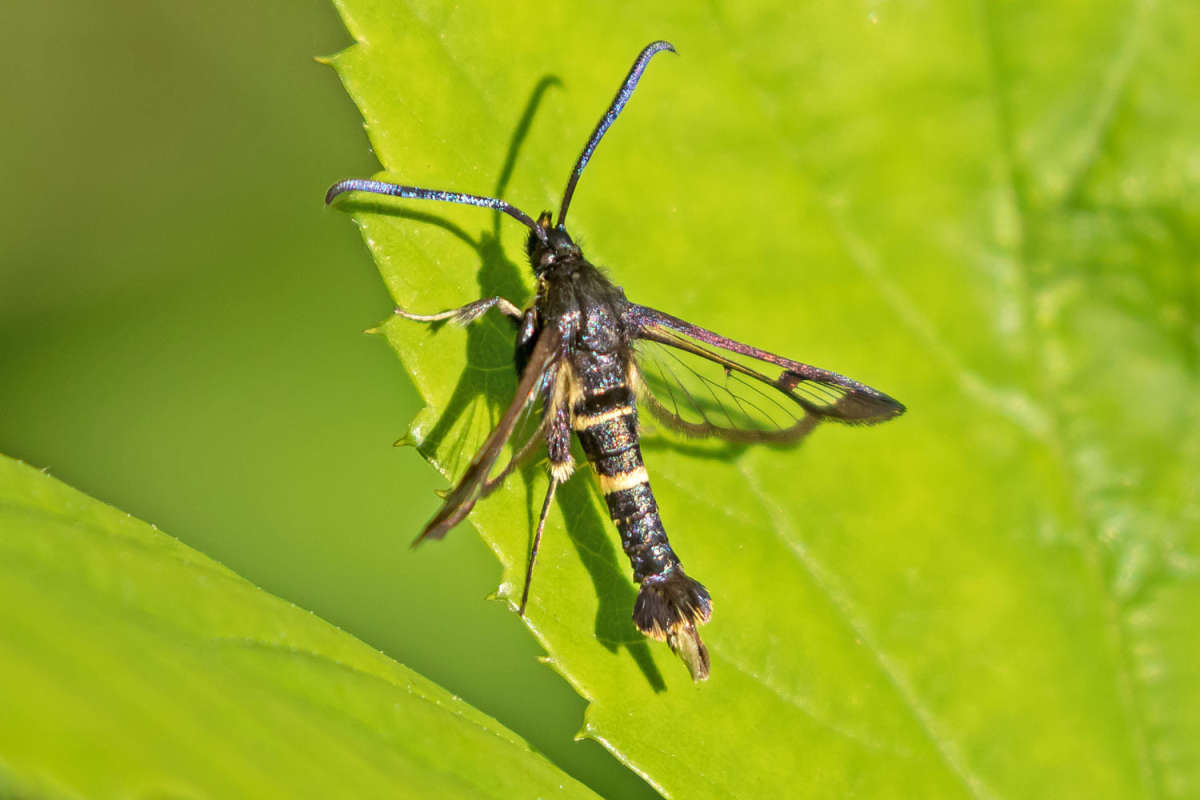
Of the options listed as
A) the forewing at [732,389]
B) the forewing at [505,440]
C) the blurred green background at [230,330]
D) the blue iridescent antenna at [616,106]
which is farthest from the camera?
the blurred green background at [230,330]

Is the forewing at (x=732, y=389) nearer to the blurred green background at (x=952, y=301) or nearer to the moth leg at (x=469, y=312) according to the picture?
the blurred green background at (x=952, y=301)

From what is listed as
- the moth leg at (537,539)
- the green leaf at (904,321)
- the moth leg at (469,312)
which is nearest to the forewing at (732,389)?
the green leaf at (904,321)

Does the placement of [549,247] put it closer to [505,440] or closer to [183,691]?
[505,440]

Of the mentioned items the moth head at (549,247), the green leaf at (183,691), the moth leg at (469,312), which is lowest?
the green leaf at (183,691)

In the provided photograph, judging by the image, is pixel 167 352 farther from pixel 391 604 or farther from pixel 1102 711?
pixel 1102 711

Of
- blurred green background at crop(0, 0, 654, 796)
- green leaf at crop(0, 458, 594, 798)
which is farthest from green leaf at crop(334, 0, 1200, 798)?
blurred green background at crop(0, 0, 654, 796)

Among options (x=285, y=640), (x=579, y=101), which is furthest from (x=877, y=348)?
(x=285, y=640)

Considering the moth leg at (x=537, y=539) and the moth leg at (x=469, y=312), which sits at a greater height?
the moth leg at (x=469, y=312)
